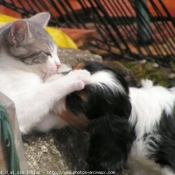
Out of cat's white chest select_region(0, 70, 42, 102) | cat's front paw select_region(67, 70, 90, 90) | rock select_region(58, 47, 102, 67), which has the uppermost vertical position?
cat's white chest select_region(0, 70, 42, 102)

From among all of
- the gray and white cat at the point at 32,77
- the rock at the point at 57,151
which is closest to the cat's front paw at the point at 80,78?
the gray and white cat at the point at 32,77

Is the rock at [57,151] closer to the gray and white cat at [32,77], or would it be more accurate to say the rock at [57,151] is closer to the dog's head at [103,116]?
the gray and white cat at [32,77]

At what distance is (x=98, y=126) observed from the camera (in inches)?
135

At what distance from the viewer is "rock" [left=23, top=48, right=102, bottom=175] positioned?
3477 mm

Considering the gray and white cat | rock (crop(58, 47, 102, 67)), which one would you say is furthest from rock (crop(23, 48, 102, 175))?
rock (crop(58, 47, 102, 67))

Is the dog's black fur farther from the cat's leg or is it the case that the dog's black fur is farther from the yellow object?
the yellow object

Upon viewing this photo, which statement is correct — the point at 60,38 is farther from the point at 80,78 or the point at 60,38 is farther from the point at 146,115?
the point at 80,78

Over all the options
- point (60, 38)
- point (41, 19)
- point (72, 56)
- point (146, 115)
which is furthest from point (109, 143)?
point (60, 38)

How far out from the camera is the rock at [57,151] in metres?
3.48

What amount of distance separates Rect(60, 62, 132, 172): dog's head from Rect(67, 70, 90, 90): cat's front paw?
0.18 ft

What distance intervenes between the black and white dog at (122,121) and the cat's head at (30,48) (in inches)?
10.7

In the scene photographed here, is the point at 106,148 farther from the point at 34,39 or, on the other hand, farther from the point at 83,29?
the point at 83,29

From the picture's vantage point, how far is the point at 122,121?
11.5 ft

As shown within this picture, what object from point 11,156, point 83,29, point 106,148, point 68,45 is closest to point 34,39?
point 106,148
